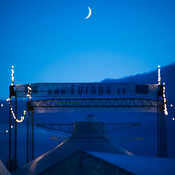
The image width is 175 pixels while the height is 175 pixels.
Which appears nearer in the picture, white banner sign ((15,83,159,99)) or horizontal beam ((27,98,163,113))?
white banner sign ((15,83,159,99))

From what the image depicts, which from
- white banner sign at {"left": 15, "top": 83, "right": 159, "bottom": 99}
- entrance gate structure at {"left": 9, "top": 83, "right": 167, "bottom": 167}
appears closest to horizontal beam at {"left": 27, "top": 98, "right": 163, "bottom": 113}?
entrance gate structure at {"left": 9, "top": 83, "right": 167, "bottom": 167}

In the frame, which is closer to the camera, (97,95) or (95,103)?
(97,95)

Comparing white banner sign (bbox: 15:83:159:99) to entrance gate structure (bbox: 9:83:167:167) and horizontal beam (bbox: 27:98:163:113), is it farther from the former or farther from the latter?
horizontal beam (bbox: 27:98:163:113)

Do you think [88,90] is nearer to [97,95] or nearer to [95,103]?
[97,95]

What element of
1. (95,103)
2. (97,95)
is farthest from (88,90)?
A: (95,103)

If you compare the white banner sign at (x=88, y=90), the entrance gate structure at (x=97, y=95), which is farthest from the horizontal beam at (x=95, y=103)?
the white banner sign at (x=88, y=90)

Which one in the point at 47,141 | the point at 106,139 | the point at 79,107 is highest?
the point at 79,107

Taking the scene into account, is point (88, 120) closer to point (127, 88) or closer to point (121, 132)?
point (127, 88)

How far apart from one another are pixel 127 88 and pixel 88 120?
13.1 feet

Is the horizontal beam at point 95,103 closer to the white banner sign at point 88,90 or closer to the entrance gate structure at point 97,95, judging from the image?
the entrance gate structure at point 97,95

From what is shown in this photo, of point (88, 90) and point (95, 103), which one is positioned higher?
point (88, 90)

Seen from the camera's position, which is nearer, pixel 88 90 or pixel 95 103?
pixel 88 90

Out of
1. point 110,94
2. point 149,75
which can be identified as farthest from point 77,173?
point 149,75

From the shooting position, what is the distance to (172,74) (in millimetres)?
62719
